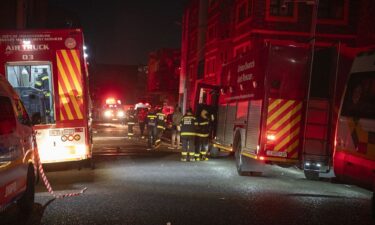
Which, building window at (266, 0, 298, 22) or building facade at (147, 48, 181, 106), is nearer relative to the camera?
building window at (266, 0, 298, 22)

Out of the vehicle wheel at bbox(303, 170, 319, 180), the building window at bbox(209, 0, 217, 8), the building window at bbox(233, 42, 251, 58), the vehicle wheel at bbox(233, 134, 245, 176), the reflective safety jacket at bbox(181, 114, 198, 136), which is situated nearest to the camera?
the vehicle wheel at bbox(303, 170, 319, 180)

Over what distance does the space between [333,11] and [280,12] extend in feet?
10.2

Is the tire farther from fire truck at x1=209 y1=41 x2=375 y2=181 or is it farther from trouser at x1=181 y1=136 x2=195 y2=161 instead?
fire truck at x1=209 y1=41 x2=375 y2=181

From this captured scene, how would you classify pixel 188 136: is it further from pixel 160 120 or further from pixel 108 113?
pixel 108 113

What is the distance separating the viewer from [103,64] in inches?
3834

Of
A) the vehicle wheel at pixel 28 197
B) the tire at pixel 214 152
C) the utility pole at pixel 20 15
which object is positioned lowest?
the tire at pixel 214 152

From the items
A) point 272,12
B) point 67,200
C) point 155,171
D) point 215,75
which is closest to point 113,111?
point 215,75

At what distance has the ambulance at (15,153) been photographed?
19.9 feet

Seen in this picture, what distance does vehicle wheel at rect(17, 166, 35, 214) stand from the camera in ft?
23.6

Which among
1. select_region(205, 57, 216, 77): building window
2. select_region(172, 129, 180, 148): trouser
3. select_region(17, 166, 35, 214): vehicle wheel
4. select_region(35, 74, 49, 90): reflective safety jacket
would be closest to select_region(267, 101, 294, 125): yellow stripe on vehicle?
select_region(35, 74, 49, 90): reflective safety jacket

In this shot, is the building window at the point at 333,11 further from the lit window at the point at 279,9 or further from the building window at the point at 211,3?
the building window at the point at 211,3

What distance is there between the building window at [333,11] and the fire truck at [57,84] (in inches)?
767

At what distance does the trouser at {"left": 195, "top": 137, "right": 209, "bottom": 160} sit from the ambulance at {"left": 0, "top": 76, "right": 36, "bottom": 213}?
27.0 ft

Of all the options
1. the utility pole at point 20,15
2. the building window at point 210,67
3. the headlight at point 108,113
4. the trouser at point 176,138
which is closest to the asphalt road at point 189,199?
the trouser at point 176,138
